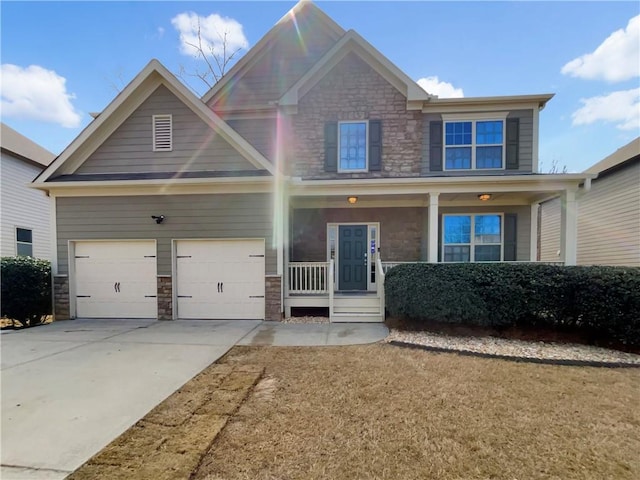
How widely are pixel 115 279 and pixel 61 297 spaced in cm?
145

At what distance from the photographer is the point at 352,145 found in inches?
382

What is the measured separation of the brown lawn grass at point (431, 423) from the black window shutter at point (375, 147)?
251 inches

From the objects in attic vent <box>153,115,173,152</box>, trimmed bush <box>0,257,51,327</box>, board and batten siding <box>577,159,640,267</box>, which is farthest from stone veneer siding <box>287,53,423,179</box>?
board and batten siding <box>577,159,640,267</box>

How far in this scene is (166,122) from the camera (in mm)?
8125

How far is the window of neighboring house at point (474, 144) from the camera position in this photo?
9547mm

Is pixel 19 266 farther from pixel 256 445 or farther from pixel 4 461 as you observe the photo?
pixel 256 445

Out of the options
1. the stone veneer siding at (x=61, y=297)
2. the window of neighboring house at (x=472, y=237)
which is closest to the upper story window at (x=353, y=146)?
the window of neighboring house at (x=472, y=237)

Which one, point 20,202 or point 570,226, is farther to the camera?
point 20,202

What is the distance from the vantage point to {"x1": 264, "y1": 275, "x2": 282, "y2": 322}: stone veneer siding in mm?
7680

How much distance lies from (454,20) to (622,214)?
9725mm

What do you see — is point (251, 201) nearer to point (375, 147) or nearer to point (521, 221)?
point (375, 147)

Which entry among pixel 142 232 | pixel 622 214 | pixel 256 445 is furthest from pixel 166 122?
pixel 622 214

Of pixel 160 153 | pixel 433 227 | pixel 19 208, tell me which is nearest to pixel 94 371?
pixel 160 153

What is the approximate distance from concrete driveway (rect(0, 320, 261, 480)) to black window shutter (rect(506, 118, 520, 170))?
29.5 ft
